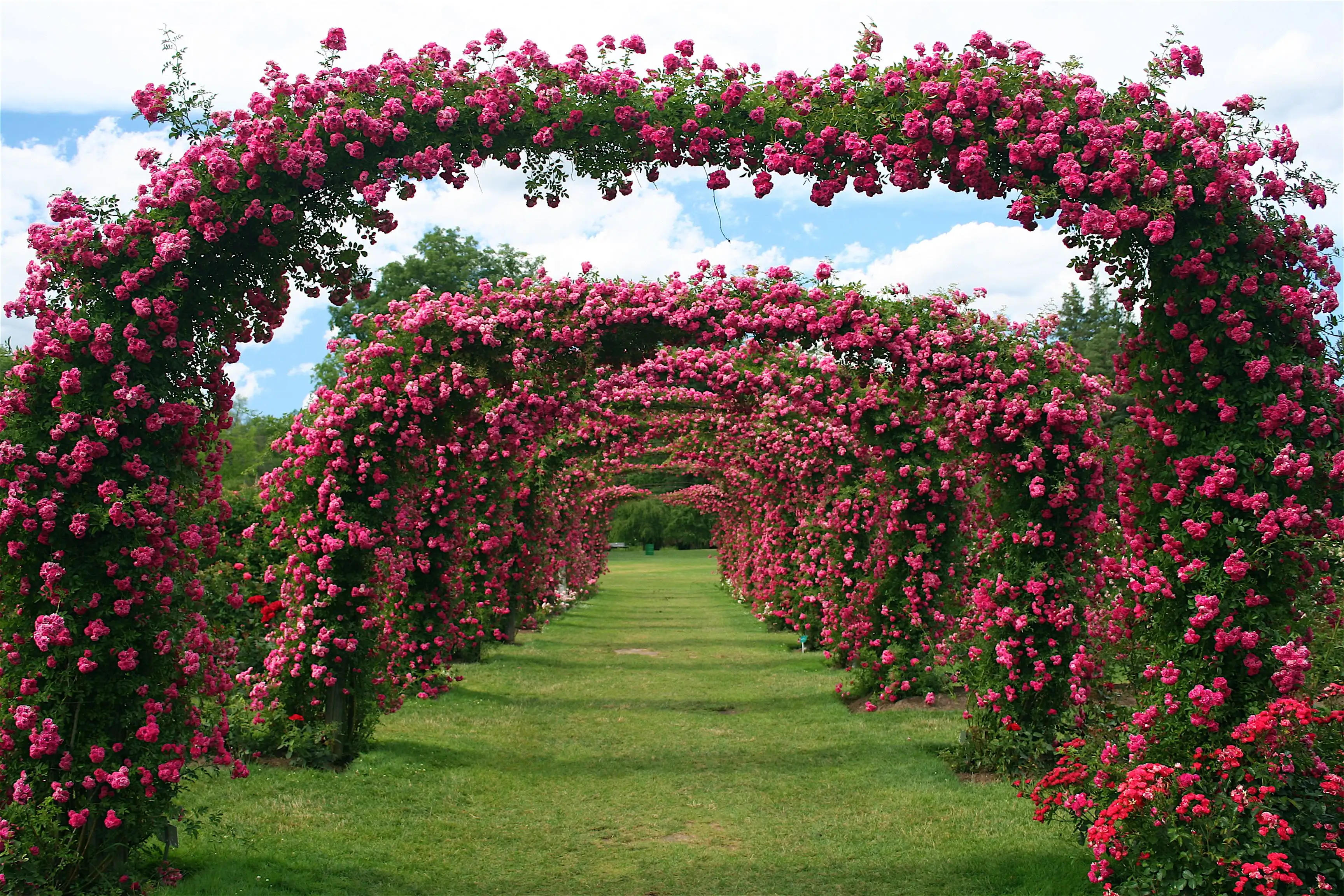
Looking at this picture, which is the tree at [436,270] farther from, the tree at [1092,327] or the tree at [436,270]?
the tree at [1092,327]

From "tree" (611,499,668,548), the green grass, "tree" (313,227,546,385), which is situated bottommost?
the green grass

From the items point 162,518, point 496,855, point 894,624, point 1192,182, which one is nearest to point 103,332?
point 162,518

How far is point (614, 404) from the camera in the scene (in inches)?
367

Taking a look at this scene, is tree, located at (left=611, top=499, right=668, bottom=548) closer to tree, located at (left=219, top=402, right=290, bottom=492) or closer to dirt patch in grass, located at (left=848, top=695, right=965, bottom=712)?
tree, located at (left=219, top=402, right=290, bottom=492)

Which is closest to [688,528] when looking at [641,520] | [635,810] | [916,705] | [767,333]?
[641,520]

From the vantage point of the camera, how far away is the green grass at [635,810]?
614cm

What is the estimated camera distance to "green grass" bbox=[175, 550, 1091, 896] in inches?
242

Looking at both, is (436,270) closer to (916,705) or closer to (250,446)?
(250,446)

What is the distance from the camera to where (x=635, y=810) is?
26.2 ft

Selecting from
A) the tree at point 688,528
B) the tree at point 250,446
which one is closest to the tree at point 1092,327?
the tree at point 688,528

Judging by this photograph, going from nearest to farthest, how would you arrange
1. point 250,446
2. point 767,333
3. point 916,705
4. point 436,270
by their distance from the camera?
point 767,333 → point 916,705 → point 436,270 → point 250,446

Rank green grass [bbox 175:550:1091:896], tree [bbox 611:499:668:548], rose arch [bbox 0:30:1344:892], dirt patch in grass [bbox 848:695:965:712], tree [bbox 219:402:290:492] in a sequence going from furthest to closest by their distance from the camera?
1. tree [bbox 611:499:668:548]
2. tree [bbox 219:402:290:492]
3. dirt patch in grass [bbox 848:695:965:712]
4. green grass [bbox 175:550:1091:896]
5. rose arch [bbox 0:30:1344:892]

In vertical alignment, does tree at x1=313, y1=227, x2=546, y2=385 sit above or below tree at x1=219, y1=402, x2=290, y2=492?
above

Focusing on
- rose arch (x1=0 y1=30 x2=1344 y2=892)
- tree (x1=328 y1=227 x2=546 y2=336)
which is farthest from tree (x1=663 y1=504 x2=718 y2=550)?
rose arch (x1=0 y1=30 x2=1344 y2=892)
